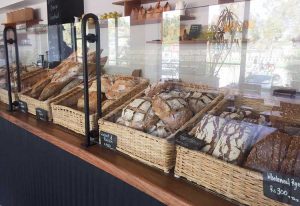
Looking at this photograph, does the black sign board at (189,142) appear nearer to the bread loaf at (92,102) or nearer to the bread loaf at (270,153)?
the bread loaf at (270,153)

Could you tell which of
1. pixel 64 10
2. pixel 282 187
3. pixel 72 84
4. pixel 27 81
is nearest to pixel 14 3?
pixel 64 10

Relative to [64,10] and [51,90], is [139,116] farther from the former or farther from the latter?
[64,10]

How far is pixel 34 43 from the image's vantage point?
199cm

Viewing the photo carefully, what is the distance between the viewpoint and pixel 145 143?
2.64ft

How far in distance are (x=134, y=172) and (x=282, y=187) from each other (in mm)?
384

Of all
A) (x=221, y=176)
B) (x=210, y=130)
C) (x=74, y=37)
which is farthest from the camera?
(x=74, y=37)

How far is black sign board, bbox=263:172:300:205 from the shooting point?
527mm

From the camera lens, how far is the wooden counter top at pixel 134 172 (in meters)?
0.66

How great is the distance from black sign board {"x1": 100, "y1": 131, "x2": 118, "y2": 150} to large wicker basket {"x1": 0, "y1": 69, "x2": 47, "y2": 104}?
31.7 inches

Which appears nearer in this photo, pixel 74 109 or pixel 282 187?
pixel 282 187

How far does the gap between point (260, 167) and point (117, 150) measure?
1.48 feet

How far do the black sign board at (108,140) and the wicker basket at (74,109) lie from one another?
0.08 m

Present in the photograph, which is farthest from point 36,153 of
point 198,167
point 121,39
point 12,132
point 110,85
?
point 198,167

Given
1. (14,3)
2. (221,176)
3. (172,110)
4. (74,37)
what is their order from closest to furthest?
(221,176) → (172,110) → (74,37) → (14,3)
